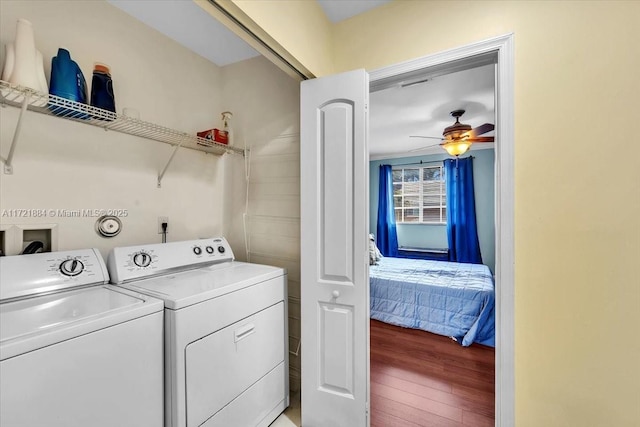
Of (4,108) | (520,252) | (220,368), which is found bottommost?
(220,368)

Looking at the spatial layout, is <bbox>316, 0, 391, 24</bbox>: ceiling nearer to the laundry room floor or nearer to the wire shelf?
the wire shelf

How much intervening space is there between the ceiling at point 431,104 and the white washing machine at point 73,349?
1.77 meters

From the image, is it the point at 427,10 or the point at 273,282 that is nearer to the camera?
the point at 427,10

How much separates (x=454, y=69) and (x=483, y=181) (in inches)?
161

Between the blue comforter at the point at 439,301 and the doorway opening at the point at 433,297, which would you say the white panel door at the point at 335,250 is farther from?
the blue comforter at the point at 439,301

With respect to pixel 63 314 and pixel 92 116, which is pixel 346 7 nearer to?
pixel 92 116

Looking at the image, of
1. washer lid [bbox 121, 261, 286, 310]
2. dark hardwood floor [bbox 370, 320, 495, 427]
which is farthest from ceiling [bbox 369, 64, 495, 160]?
dark hardwood floor [bbox 370, 320, 495, 427]

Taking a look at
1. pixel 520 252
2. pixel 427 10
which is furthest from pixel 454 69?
pixel 520 252

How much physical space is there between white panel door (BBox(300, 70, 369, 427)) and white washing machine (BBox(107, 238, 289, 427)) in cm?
20

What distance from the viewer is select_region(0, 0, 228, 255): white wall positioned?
48.0 inches

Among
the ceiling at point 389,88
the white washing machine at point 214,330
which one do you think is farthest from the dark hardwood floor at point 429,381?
the ceiling at point 389,88

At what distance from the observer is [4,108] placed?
3.78 ft

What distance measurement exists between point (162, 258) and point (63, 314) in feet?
2.00

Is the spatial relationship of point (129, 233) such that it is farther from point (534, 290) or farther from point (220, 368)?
point (534, 290)
